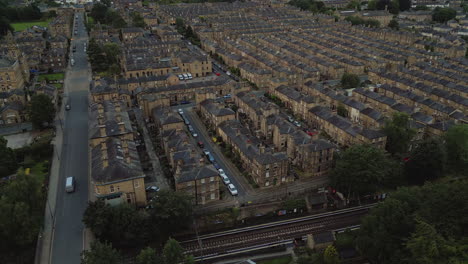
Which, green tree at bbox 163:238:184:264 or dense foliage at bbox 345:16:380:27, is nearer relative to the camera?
green tree at bbox 163:238:184:264

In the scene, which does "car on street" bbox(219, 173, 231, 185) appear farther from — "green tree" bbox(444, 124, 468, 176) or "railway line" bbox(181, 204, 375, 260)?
"green tree" bbox(444, 124, 468, 176)

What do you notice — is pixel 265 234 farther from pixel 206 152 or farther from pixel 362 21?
pixel 362 21

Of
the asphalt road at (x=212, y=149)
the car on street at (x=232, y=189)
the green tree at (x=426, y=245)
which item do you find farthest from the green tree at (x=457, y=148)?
the car on street at (x=232, y=189)

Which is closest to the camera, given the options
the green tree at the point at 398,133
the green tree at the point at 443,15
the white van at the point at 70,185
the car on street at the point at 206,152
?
the white van at the point at 70,185

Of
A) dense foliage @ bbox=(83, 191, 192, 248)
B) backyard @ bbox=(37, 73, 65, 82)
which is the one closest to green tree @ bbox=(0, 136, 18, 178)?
dense foliage @ bbox=(83, 191, 192, 248)

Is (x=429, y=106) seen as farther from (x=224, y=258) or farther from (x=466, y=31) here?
(x=466, y=31)

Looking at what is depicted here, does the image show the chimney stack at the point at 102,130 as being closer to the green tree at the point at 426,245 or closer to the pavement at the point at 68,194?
the pavement at the point at 68,194
